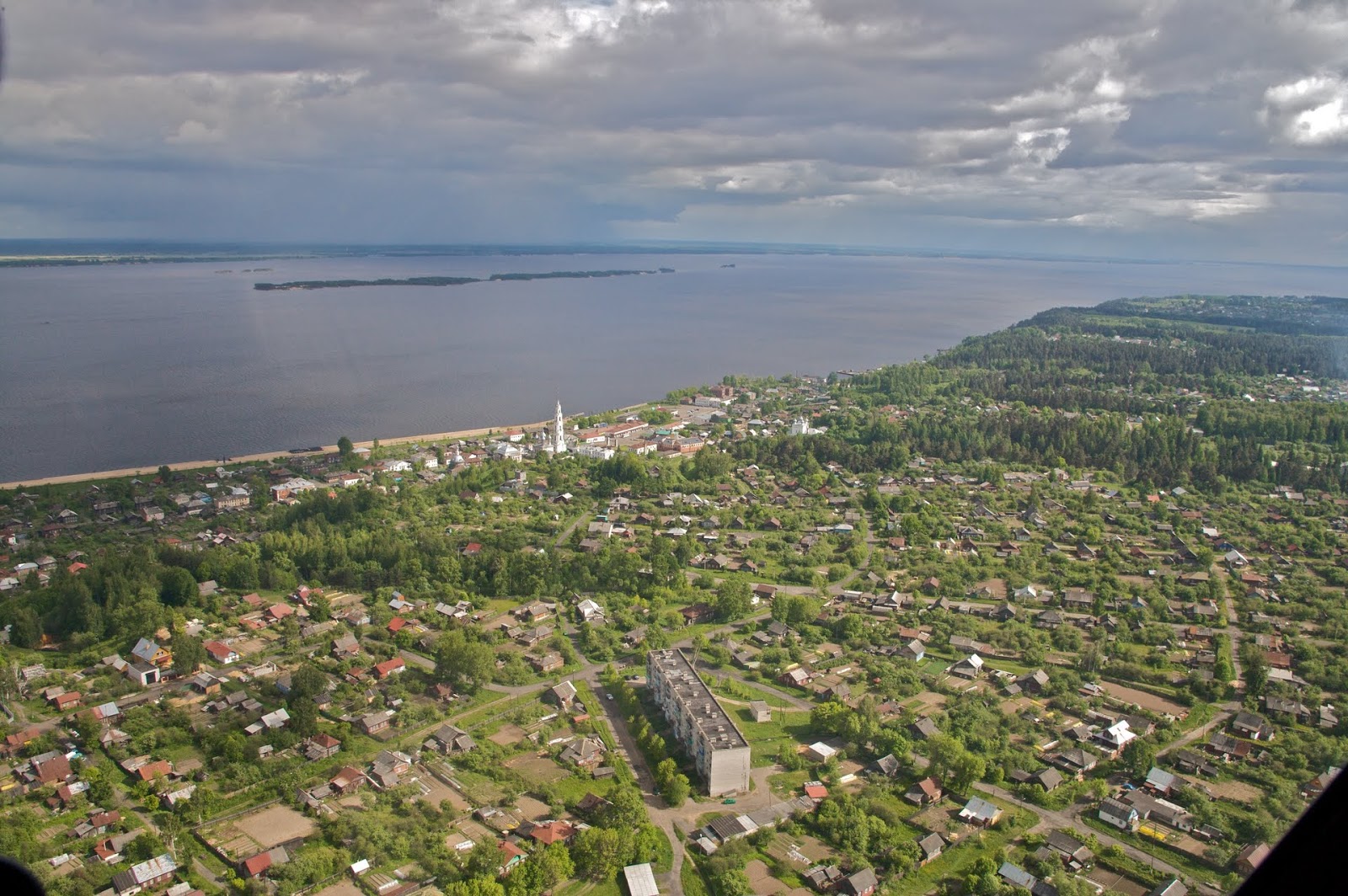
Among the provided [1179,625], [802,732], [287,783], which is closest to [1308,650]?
[1179,625]

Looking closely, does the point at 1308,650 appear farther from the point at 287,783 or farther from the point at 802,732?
the point at 287,783

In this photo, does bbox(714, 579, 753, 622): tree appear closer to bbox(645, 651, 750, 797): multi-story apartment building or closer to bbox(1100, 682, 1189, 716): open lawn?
bbox(645, 651, 750, 797): multi-story apartment building

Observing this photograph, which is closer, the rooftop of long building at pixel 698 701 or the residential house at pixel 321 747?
the rooftop of long building at pixel 698 701

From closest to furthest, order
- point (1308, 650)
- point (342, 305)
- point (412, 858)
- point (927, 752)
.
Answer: point (412, 858) → point (927, 752) → point (1308, 650) → point (342, 305)

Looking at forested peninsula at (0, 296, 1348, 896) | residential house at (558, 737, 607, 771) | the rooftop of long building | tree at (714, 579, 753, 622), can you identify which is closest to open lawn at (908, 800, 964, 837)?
forested peninsula at (0, 296, 1348, 896)

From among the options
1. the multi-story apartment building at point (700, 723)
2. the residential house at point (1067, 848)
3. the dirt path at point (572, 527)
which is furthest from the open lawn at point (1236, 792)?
the dirt path at point (572, 527)

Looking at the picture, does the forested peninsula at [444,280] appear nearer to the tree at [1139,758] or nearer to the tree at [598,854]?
the tree at [598,854]
